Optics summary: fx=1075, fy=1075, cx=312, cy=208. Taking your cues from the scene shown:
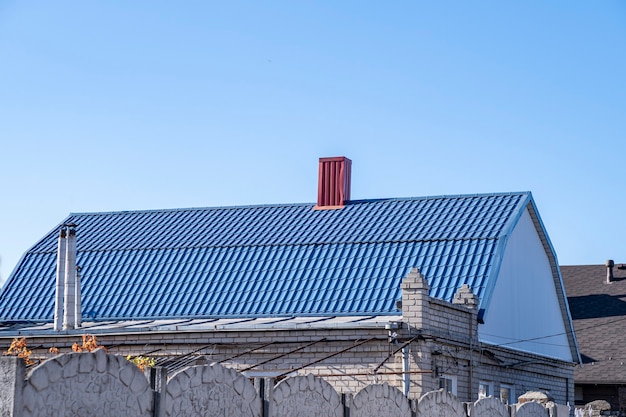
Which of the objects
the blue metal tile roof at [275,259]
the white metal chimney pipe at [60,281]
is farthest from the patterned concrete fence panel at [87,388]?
the white metal chimney pipe at [60,281]

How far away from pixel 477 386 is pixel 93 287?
36.6 ft

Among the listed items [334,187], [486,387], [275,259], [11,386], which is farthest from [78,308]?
[11,386]

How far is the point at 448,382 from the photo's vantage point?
77.2ft

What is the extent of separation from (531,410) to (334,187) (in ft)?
44.1

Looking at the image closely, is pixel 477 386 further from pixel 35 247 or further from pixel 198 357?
pixel 35 247

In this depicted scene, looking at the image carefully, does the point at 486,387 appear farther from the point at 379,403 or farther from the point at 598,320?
the point at 598,320

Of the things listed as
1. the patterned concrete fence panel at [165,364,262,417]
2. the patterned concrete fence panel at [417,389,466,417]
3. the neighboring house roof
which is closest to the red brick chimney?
the neighboring house roof

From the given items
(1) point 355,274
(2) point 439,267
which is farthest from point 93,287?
(2) point 439,267

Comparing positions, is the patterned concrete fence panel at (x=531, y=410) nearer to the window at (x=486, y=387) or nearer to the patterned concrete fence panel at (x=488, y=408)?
the patterned concrete fence panel at (x=488, y=408)

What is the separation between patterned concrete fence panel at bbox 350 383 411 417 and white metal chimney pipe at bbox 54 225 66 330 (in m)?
14.6

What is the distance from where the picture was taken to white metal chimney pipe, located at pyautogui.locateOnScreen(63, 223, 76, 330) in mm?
25875

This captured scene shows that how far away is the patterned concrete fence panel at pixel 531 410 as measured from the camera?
18516 millimetres

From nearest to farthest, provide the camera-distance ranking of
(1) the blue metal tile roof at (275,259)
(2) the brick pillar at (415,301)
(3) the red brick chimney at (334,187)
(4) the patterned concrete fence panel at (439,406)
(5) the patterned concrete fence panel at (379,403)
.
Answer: (5) the patterned concrete fence panel at (379,403) → (4) the patterned concrete fence panel at (439,406) → (2) the brick pillar at (415,301) → (1) the blue metal tile roof at (275,259) → (3) the red brick chimney at (334,187)

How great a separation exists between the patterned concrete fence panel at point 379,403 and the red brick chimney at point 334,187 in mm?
18088
